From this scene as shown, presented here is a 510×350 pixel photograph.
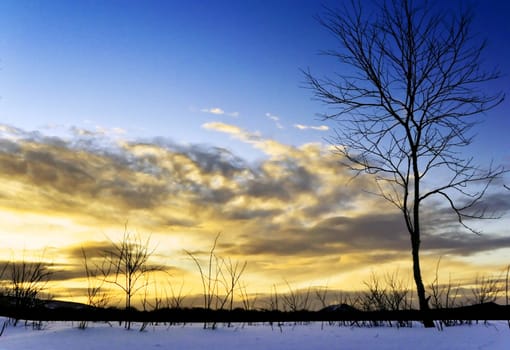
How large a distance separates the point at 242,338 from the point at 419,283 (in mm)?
3350

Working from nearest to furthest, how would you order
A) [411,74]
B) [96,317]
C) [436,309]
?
1. [96,317]
2. [436,309]
3. [411,74]

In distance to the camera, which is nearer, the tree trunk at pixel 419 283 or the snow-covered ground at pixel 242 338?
the snow-covered ground at pixel 242 338

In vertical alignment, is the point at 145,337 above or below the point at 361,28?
below

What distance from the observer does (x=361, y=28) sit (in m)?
8.71

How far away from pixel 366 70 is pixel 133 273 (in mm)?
5238

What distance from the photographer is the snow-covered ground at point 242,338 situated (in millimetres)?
4578

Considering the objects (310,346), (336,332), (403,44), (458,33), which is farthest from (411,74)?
(310,346)

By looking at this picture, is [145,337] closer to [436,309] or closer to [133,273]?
[133,273]

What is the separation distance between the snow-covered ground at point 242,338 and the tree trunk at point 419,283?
2.07 ft

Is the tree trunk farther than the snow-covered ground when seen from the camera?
Yes

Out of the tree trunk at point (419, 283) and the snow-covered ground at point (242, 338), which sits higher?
the tree trunk at point (419, 283)

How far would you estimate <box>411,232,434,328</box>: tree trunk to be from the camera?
7016mm

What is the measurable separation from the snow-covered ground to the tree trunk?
63 cm

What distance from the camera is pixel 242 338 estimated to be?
5312 millimetres
